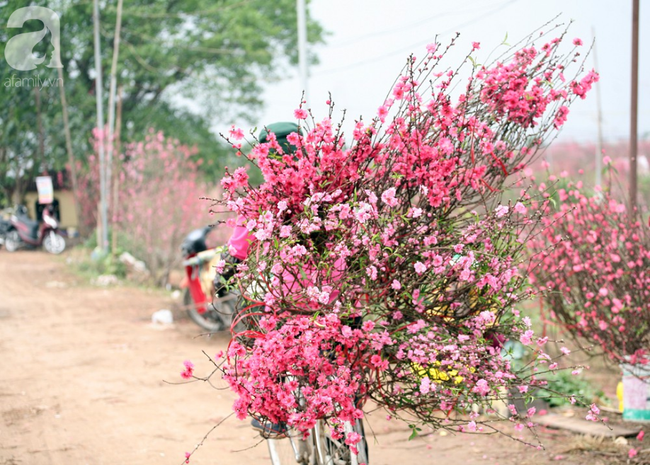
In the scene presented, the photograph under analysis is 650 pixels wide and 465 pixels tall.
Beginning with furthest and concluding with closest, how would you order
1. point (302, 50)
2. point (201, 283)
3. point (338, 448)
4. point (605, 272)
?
point (302, 50) < point (201, 283) < point (605, 272) < point (338, 448)

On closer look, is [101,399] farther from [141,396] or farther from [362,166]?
[362,166]

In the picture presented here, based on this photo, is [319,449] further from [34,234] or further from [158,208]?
[34,234]

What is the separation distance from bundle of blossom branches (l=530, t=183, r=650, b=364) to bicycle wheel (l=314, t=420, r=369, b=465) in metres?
2.51

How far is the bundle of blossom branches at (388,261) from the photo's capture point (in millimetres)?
2746

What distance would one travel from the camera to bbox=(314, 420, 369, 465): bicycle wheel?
120 inches

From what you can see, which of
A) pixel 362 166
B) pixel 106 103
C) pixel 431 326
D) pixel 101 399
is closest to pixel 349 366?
pixel 431 326

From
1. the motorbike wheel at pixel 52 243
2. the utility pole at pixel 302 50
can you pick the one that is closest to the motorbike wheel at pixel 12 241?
the motorbike wheel at pixel 52 243

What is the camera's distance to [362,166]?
9.62 ft

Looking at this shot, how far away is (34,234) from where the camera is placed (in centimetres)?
2009

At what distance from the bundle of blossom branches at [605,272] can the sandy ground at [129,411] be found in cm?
88

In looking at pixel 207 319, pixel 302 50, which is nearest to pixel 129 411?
pixel 207 319

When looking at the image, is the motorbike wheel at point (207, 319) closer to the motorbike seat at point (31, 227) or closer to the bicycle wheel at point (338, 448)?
the bicycle wheel at point (338, 448)

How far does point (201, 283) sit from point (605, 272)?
5221 millimetres

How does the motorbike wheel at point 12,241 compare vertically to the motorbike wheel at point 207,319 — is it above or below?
below
